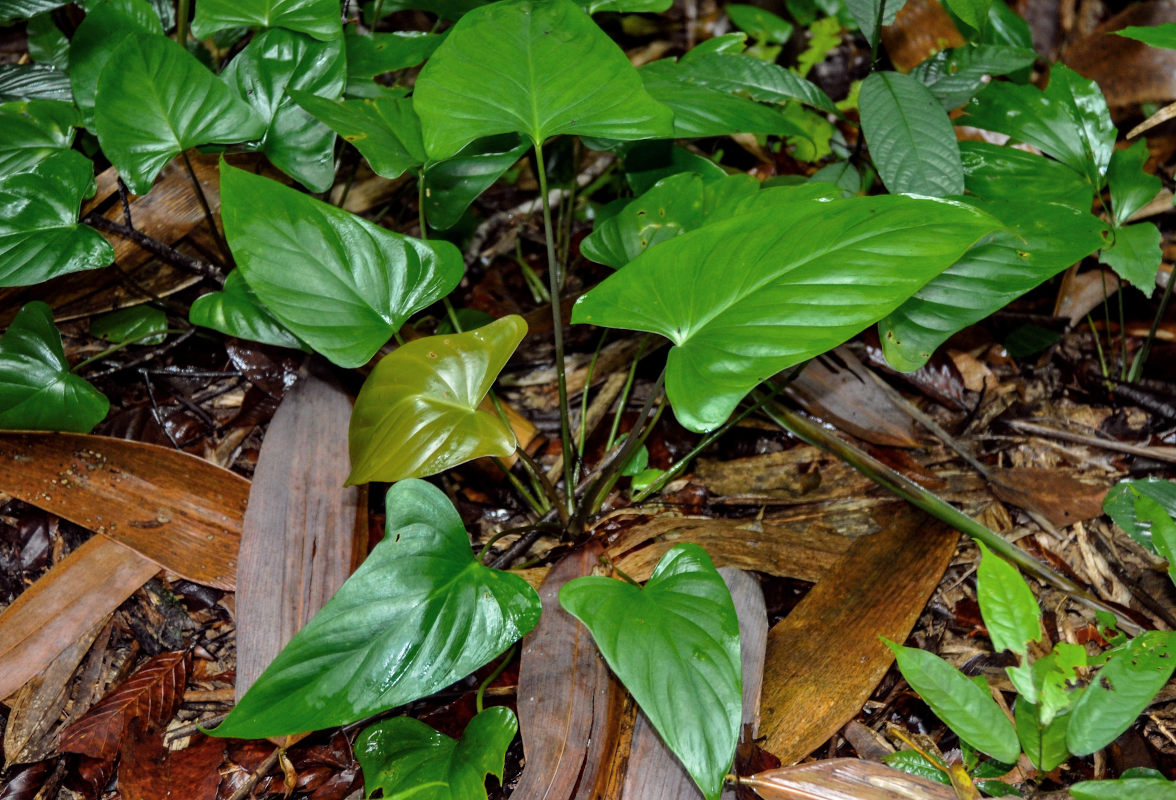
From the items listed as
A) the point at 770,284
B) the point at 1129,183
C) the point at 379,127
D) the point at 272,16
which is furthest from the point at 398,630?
the point at 1129,183

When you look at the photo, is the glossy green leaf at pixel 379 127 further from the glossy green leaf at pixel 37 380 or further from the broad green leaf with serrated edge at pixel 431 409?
the glossy green leaf at pixel 37 380

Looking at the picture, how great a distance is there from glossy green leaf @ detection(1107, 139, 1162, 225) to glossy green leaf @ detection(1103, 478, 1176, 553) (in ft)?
2.01

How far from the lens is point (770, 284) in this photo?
48.7 inches

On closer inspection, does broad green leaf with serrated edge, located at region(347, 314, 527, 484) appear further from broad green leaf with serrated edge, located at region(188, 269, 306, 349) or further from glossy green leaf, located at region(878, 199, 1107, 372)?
glossy green leaf, located at region(878, 199, 1107, 372)

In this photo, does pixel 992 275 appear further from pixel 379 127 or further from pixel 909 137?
pixel 379 127

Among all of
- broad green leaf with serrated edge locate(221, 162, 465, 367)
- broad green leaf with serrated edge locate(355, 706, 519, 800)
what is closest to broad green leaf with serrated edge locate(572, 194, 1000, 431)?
broad green leaf with serrated edge locate(221, 162, 465, 367)

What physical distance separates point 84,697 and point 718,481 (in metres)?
1.35

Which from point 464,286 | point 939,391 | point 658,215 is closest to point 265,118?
point 464,286

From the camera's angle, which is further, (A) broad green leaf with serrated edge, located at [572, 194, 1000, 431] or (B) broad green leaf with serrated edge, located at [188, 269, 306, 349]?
(B) broad green leaf with serrated edge, located at [188, 269, 306, 349]

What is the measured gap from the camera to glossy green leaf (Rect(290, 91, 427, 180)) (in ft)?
4.85

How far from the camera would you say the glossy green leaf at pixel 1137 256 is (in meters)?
1.69

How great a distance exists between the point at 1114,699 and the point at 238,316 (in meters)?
1.67

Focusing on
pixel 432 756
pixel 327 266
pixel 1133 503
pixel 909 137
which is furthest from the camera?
pixel 909 137

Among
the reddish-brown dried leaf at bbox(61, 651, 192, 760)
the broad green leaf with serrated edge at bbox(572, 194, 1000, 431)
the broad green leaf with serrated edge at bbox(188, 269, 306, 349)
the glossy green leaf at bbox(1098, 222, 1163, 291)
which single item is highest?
the broad green leaf with serrated edge at bbox(572, 194, 1000, 431)
